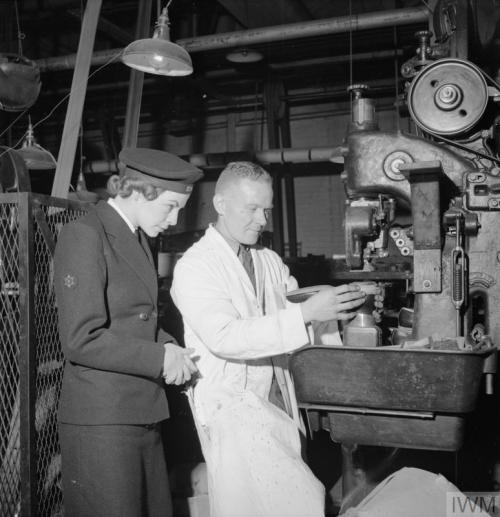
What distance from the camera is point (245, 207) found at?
2.02 metres

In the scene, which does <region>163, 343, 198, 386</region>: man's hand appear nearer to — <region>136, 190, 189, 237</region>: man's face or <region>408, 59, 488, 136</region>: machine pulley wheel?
<region>136, 190, 189, 237</region>: man's face

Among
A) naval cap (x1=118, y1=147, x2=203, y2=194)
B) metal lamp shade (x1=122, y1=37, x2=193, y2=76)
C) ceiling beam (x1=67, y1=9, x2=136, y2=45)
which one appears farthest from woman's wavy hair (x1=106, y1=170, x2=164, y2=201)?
ceiling beam (x1=67, y1=9, x2=136, y2=45)

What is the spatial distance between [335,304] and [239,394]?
0.54 meters

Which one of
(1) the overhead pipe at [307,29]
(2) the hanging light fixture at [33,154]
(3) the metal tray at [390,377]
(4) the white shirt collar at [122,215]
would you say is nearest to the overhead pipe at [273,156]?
(1) the overhead pipe at [307,29]

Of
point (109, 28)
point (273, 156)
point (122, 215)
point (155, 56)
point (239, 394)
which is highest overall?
point (109, 28)

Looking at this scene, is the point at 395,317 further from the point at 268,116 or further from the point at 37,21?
the point at 37,21

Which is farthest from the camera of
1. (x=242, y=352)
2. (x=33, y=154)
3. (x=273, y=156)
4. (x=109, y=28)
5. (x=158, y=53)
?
(x=273, y=156)

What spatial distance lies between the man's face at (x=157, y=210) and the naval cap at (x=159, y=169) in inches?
1.1

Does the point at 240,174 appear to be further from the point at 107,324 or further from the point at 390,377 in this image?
the point at 390,377

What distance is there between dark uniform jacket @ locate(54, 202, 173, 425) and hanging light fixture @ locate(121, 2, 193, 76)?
1726mm

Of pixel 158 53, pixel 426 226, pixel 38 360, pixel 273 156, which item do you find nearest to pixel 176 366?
pixel 38 360

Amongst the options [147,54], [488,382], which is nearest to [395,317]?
[488,382]

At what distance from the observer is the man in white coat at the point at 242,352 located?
5.45 ft

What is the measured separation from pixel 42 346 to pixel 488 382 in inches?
68.4
